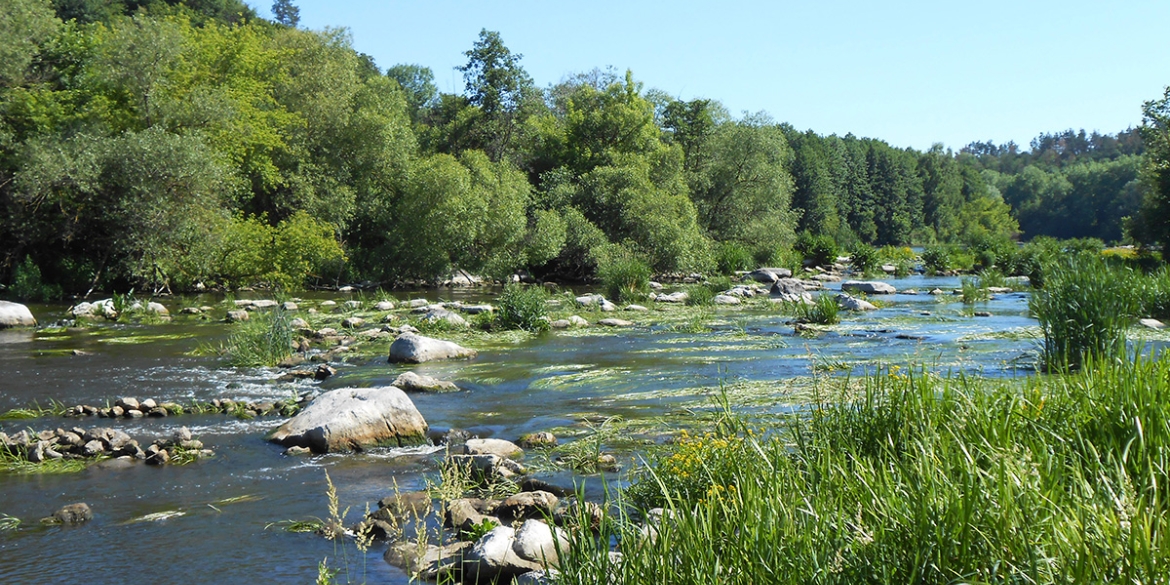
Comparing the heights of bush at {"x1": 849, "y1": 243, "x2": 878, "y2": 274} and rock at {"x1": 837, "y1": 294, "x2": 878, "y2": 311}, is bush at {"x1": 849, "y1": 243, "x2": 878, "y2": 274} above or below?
above

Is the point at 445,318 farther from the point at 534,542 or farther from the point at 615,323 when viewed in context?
the point at 534,542

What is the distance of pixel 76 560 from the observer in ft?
20.2

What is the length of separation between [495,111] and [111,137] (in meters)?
22.3

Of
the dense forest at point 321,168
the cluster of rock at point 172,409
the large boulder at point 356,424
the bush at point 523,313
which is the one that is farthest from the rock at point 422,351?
the dense forest at point 321,168

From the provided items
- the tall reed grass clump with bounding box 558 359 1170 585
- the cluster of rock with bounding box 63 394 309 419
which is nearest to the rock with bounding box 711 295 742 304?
the cluster of rock with bounding box 63 394 309 419

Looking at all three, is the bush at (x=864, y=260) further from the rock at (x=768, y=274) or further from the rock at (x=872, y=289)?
the rock at (x=872, y=289)

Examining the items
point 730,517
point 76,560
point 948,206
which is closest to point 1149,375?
point 730,517

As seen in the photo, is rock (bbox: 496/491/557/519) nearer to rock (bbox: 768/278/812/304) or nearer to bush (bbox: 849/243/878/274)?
rock (bbox: 768/278/812/304)

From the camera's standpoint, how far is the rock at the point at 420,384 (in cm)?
1268

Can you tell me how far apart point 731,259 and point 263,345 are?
3285cm

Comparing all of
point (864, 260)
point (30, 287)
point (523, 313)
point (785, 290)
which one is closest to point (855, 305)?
point (785, 290)

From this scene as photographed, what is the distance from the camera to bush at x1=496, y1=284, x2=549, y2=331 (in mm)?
19938

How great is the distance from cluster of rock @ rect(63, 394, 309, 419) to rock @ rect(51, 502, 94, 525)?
3.91 meters

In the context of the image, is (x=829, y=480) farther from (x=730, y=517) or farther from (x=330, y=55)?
(x=330, y=55)
